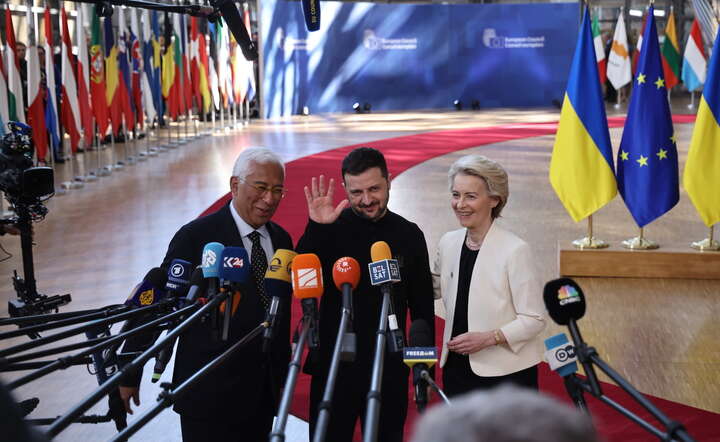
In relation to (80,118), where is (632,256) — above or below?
below

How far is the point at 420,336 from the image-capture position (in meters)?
2.08

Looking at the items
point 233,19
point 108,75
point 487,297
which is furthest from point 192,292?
point 108,75

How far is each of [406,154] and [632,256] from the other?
25.5 feet

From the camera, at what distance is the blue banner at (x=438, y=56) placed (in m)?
22.5

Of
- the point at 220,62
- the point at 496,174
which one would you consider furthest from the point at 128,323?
the point at 220,62

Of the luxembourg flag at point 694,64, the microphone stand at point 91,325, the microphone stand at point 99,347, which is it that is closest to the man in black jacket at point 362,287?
the microphone stand at point 91,325

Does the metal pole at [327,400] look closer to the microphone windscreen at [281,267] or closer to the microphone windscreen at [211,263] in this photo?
the microphone windscreen at [281,267]

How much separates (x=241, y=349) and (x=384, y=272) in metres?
0.80

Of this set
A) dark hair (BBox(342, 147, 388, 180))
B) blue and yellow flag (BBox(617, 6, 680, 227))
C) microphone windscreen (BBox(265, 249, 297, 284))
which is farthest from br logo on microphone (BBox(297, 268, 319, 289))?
blue and yellow flag (BBox(617, 6, 680, 227))

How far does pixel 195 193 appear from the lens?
10.7 meters

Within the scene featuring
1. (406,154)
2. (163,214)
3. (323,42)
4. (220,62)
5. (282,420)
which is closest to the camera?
(282,420)

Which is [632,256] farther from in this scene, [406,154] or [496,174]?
[406,154]

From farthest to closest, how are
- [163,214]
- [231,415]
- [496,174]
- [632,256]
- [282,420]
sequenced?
[163,214] → [632,256] → [496,174] → [231,415] → [282,420]

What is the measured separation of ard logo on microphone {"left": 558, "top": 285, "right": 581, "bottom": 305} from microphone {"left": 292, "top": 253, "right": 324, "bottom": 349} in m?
0.57
